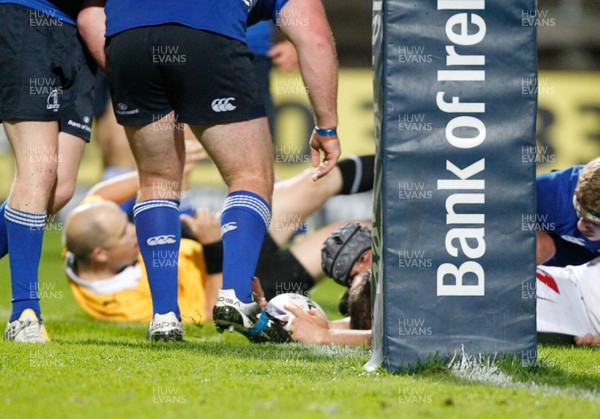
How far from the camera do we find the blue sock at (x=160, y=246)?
446cm

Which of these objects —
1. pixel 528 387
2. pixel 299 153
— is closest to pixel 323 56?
pixel 528 387

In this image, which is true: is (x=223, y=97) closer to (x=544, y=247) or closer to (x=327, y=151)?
(x=327, y=151)

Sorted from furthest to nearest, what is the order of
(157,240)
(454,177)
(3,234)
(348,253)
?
(348,253), (3,234), (157,240), (454,177)

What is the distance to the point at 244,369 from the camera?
3.44 metres

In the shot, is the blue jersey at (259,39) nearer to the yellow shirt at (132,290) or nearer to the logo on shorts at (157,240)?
the yellow shirt at (132,290)

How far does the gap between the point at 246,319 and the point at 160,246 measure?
0.65 metres

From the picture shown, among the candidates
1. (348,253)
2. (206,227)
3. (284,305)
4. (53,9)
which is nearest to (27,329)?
(284,305)

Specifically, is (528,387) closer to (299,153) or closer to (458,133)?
(458,133)

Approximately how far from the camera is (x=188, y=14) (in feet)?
13.5

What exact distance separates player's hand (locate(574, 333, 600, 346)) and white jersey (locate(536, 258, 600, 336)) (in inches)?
0.8

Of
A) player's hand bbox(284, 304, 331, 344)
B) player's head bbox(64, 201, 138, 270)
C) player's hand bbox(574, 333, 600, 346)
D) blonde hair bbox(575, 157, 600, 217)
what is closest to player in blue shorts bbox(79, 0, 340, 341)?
player's hand bbox(284, 304, 331, 344)

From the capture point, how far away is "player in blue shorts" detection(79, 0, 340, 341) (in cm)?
412

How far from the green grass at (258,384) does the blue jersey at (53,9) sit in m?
1.39

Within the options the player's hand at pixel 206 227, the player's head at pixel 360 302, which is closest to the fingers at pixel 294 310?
the player's head at pixel 360 302
